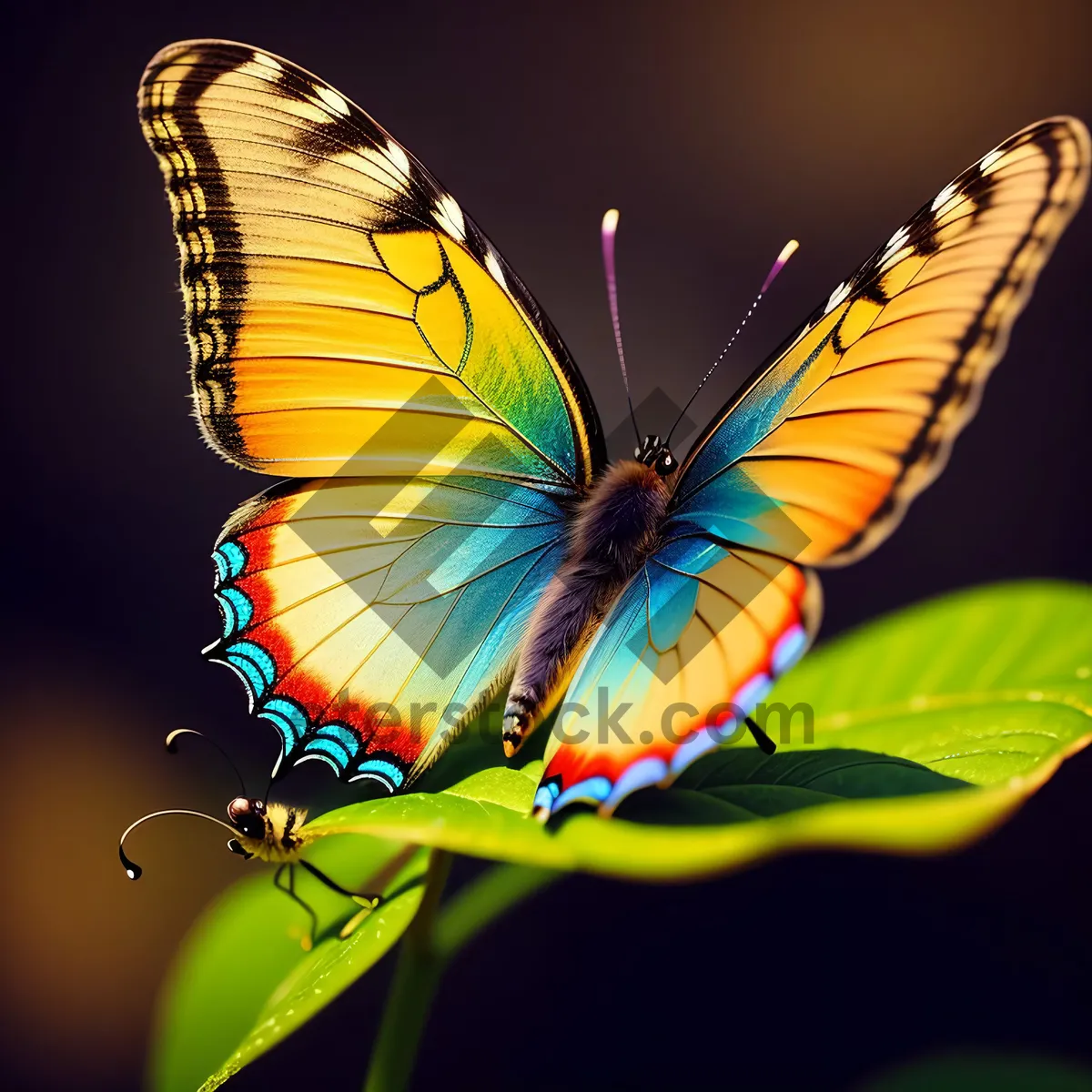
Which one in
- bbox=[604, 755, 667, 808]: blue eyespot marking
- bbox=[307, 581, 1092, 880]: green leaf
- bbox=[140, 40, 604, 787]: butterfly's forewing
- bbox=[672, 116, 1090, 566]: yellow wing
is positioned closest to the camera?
bbox=[307, 581, 1092, 880]: green leaf

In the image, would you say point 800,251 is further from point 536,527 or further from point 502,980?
point 502,980

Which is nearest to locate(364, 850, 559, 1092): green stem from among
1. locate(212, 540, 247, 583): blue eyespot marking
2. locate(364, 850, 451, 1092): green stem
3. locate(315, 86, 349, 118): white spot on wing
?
locate(364, 850, 451, 1092): green stem

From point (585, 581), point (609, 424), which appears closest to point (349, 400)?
point (585, 581)

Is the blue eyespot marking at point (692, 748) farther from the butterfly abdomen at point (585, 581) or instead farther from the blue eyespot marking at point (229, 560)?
the blue eyespot marking at point (229, 560)

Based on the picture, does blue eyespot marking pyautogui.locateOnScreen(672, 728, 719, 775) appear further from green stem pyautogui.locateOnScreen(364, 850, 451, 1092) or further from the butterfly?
green stem pyautogui.locateOnScreen(364, 850, 451, 1092)

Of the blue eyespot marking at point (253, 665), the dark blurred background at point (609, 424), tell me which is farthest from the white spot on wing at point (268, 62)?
the dark blurred background at point (609, 424)

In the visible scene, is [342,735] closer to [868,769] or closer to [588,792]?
[588,792]
